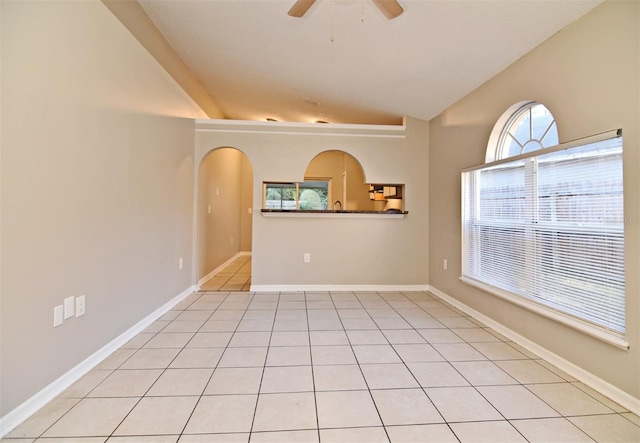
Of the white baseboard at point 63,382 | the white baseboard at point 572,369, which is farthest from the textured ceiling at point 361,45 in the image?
the white baseboard at point 63,382

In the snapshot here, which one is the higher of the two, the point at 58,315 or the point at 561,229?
the point at 561,229

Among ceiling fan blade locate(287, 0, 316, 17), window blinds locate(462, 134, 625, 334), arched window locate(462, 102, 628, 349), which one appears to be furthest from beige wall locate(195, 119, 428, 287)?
ceiling fan blade locate(287, 0, 316, 17)

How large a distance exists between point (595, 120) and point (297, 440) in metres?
2.44

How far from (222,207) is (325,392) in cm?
411

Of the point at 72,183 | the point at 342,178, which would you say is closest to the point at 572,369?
the point at 72,183

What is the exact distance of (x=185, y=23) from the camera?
2.50m

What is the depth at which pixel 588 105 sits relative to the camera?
165 cm

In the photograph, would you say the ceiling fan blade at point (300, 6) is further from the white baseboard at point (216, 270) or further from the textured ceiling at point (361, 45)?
the white baseboard at point (216, 270)

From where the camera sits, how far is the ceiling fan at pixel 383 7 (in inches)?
61.7

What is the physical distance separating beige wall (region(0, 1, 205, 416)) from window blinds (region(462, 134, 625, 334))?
10.2 feet

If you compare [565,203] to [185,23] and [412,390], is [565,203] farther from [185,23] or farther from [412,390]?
[185,23]

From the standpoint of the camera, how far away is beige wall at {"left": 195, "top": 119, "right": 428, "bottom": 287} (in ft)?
11.9

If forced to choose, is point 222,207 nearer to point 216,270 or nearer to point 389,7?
point 216,270

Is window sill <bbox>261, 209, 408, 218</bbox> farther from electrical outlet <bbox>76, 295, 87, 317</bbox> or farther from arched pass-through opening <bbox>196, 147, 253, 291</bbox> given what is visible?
electrical outlet <bbox>76, 295, 87, 317</bbox>
